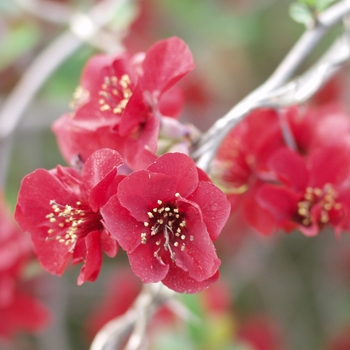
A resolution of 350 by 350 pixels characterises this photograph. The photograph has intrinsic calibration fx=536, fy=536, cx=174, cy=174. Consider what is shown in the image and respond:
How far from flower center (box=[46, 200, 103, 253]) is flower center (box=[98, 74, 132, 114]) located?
0.17 metres

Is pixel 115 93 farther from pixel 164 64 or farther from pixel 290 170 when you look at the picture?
pixel 290 170

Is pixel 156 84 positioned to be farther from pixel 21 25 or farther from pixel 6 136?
pixel 21 25

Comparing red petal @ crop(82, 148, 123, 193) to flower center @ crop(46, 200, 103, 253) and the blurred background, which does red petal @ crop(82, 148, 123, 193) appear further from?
the blurred background

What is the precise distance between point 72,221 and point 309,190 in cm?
38

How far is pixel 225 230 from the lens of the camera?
191 centimetres

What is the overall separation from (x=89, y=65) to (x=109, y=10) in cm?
59

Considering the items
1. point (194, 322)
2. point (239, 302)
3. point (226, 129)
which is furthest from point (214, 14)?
point (226, 129)

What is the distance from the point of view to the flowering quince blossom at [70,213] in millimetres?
667

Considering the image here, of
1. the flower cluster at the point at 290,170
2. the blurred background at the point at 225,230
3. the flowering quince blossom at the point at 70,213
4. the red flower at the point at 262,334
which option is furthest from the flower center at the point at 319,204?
the red flower at the point at 262,334

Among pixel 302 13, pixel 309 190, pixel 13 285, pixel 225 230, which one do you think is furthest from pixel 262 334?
pixel 302 13

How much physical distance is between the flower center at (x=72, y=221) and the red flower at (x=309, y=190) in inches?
10.7

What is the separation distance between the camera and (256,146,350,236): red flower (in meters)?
0.82

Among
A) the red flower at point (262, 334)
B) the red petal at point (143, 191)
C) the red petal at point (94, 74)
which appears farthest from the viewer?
the red flower at point (262, 334)

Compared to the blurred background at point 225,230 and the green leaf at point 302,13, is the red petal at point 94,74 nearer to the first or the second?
the green leaf at point 302,13
